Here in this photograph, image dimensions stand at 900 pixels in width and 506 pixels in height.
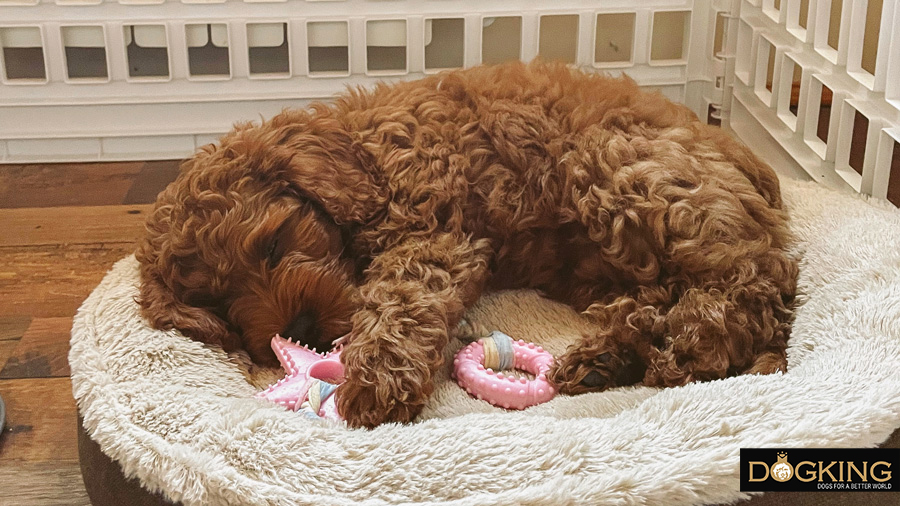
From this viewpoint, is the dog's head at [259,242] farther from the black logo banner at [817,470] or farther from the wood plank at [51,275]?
the black logo banner at [817,470]

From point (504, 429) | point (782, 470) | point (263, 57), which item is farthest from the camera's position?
point (263, 57)

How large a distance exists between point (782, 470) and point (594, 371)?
0.60m

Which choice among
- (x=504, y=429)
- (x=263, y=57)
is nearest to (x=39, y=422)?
(x=504, y=429)

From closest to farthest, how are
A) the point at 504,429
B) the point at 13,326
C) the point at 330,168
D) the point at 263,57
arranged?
the point at 504,429
the point at 330,168
the point at 13,326
the point at 263,57

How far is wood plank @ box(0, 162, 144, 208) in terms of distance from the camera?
3.57m

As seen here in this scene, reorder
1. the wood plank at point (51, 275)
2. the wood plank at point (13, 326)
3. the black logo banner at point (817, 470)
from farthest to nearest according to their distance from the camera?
the wood plank at point (51, 275)
the wood plank at point (13, 326)
the black logo banner at point (817, 470)

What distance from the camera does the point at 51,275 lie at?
308 centimetres

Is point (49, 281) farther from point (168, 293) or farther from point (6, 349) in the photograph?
point (168, 293)

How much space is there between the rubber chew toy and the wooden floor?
35.7 inches

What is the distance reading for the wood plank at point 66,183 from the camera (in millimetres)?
3570

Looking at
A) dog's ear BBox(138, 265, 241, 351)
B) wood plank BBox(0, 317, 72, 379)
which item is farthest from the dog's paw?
wood plank BBox(0, 317, 72, 379)

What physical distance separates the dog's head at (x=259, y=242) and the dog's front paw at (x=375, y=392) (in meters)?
0.23

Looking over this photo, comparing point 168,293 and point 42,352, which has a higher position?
point 168,293

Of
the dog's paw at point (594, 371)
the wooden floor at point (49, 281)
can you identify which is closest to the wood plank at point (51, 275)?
the wooden floor at point (49, 281)
